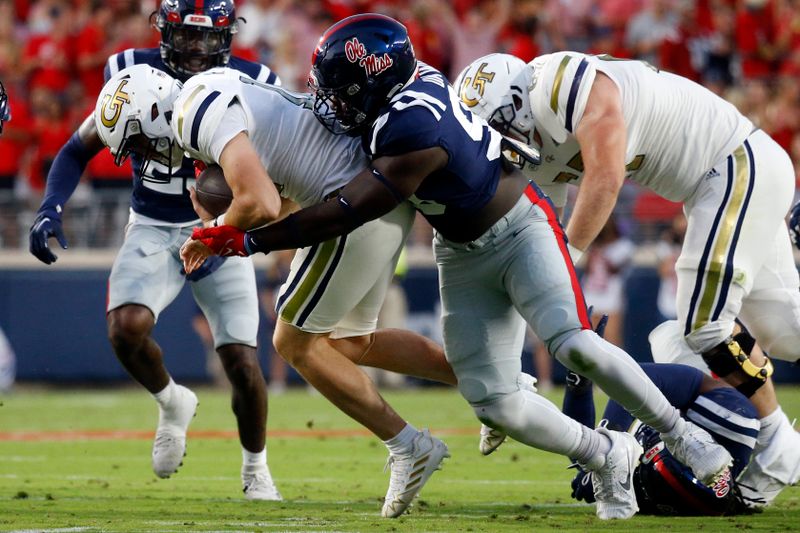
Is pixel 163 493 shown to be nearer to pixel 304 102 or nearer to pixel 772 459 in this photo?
pixel 304 102

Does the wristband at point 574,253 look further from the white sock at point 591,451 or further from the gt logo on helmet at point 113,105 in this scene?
the gt logo on helmet at point 113,105

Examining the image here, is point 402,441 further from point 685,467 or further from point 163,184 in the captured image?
point 163,184

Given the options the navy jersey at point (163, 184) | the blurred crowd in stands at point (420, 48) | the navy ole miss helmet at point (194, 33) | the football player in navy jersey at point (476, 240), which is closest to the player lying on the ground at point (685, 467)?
the football player in navy jersey at point (476, 240)

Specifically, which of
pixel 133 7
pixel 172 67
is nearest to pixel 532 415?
pixel 172 67

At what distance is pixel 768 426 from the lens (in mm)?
5293

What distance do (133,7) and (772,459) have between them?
9903 millimetres

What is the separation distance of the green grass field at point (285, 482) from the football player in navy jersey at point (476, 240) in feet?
1.08

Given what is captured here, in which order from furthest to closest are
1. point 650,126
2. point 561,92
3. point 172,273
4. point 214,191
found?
1. point 172,273
2. point 650,126
3. point 561,92
4. point 214,191

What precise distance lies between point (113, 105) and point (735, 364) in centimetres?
273

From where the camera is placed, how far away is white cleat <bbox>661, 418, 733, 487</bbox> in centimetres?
462

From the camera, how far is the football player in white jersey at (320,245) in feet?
14.5

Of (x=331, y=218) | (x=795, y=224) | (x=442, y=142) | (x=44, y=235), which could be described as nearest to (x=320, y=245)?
(x=331, y=218)

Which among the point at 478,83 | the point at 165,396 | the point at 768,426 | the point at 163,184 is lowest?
the point at 165,396

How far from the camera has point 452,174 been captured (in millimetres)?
4418
